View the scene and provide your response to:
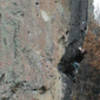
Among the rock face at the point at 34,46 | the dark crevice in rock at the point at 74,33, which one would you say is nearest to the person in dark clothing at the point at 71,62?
the dark crevice in rock at the point at 74,33

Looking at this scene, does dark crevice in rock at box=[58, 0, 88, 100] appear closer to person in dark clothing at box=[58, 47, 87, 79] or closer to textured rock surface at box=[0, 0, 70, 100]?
person in dark clothing at box=[58, 47, 87, 79]

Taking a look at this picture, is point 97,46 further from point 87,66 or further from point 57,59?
point 57,59

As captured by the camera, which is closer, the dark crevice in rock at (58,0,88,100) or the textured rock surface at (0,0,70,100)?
the textured rock surface at (0,0,70,100)

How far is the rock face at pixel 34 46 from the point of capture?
2029 millimetres

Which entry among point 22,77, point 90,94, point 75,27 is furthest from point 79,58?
point 90,94

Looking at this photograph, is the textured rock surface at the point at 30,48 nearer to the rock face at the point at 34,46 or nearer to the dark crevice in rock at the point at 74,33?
the rock face at the point at 34,46

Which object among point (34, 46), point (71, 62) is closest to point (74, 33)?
point (71, 62)

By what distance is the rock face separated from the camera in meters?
2.03

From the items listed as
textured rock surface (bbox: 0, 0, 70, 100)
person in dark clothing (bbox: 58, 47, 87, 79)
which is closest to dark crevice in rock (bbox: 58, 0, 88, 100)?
person in dark clothing (bbox: 58, 47, 87, 79)

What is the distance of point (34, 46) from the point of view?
232 centimetres

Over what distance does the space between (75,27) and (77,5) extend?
296 millimetres

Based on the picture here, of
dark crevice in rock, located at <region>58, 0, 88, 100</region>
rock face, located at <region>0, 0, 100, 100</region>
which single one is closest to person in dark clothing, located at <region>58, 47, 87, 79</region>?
dark crevice in rock, located at <region>58, 0, 88, 100</region>

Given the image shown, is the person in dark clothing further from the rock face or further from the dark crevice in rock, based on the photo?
the rock face

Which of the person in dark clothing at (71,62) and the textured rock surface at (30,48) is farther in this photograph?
the person in dark clothing at (71,62)
